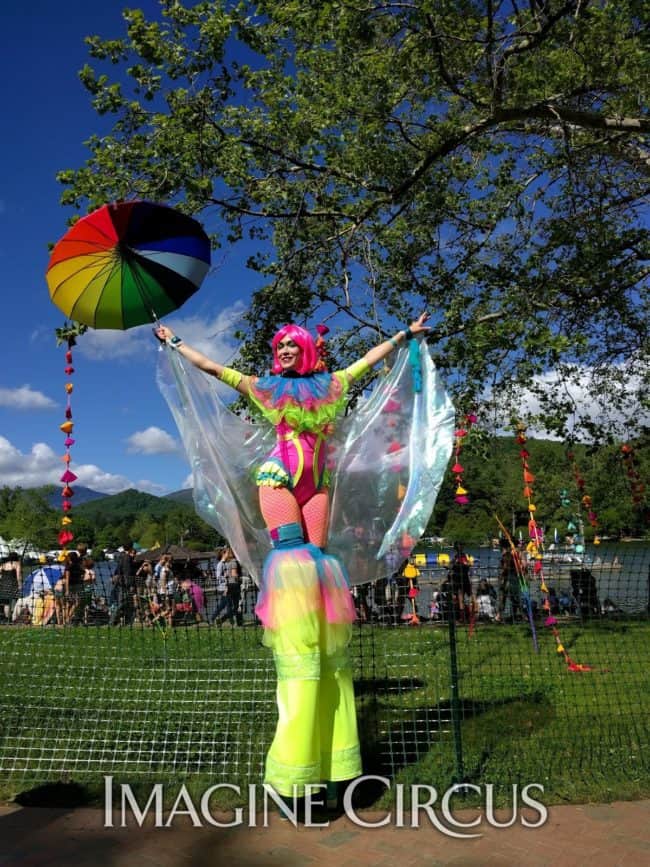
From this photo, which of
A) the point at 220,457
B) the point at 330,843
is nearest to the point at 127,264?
the point at 220,457

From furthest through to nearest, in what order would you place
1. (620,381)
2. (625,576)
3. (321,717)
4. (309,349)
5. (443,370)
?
(620,381) → (443,370) → (625,576) → (309,349) → (321,717)

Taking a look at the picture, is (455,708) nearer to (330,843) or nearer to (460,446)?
(330,843)

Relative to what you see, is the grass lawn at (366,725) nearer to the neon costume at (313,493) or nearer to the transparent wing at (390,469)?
the neon costume at (313,493)

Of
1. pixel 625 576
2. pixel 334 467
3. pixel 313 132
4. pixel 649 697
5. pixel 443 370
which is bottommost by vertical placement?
pixel 649 697

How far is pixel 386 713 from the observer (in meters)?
5.50

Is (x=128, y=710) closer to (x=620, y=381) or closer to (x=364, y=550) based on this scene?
(x=364, y=550)

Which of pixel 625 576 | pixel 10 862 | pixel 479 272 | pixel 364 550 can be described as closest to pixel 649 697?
pixel 625 576

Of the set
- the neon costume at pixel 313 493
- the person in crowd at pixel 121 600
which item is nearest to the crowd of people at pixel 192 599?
the person in crowd at pixel 121 600

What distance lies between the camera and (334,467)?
13.0 ft

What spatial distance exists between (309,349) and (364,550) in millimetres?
1203

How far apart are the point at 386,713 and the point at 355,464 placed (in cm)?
260

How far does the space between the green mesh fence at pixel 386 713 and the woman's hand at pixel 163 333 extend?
2.17m

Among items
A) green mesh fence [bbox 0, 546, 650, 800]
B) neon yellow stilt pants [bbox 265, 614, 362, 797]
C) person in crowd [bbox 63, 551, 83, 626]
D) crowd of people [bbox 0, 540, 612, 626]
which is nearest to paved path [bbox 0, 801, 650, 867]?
neon yellow stilt pants [bbox 265, 614, 362, 797]

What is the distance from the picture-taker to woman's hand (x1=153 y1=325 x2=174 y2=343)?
156 inches
